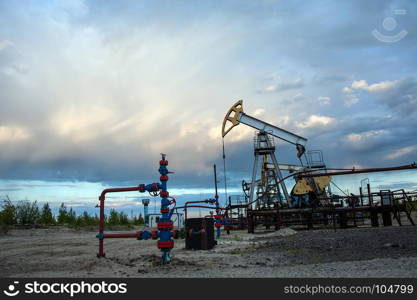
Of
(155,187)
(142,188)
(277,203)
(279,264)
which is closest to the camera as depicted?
(279,264)

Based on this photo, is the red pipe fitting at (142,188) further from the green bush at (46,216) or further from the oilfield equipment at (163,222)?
the green bush at (46,216)

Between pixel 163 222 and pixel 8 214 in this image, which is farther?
pixel 8 214

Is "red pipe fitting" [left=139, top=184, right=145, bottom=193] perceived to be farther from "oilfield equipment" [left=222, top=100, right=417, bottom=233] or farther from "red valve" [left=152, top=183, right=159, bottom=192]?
"oilfield equipment" [left=222, top=100, right=417, bottom=233]

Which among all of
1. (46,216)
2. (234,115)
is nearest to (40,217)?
(46,216)

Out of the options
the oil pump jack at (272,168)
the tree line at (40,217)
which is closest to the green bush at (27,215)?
the tree line at (40,217)

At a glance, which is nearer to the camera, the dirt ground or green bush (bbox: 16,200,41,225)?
the dirt ground

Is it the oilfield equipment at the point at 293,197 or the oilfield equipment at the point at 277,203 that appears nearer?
the oilfield equipment at the point at 277,203

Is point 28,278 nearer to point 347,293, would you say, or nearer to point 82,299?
point 82,299

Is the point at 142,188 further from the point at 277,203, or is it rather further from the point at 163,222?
the point at 277,203

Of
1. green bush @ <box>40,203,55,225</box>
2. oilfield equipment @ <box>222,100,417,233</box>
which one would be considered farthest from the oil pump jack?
green bush @ <box>40,203,55,225</box>

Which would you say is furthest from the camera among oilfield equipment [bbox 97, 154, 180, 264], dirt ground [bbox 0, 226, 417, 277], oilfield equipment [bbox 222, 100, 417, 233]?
oilfield equipment [bbox 222, 100, 417, 233]

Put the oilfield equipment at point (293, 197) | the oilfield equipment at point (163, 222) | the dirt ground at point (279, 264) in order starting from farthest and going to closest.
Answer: the oilfield equipment at point (293, 197), the oilfield equipment at point (163, 222), the dirt ground at point (279, 264)

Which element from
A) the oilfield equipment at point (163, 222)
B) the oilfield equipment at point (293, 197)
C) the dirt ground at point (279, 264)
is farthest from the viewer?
the oilfield equipment at point (293, 197)

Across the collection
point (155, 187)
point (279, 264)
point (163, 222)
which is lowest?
point (279, 264)
